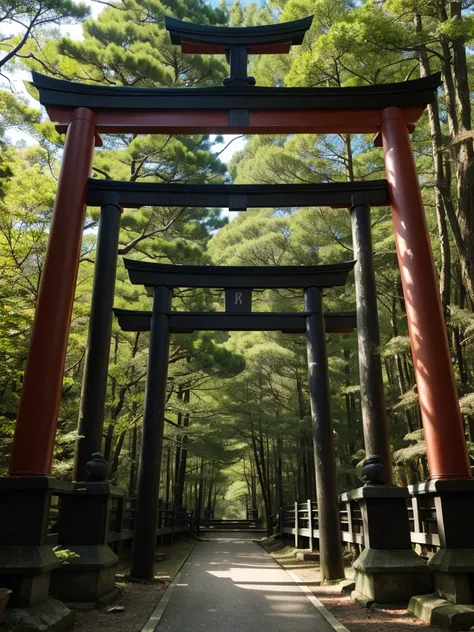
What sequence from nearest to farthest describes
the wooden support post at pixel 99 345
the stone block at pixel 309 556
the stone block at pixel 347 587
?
the wooden support post at pixel 99 345 < the stone block at pixel 347 587 < the stone block at pixel 309 556

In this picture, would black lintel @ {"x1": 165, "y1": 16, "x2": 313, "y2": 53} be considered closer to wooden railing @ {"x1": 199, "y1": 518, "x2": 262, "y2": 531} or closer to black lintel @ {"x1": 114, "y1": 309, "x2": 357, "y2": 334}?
black lintel @ {"x1": 114, "y1": 309, "x2": 357, "y2": 334}

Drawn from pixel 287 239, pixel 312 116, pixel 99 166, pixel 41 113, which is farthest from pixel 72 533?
pixel 287 239

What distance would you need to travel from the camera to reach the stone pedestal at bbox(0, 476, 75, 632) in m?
4.25

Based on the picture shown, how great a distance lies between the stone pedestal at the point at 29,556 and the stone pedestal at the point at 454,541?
3.76 m

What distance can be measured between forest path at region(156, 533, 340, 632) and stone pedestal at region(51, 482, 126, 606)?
88 cm

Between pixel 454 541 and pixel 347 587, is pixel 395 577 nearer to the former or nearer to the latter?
pixel 454 541

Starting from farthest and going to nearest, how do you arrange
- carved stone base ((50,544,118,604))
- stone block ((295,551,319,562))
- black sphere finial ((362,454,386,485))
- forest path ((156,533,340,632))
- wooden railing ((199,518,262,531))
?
wooden railing ((199,518,262,531))
stone block ((295,551,319,562))
black sphere finial ((362,454,386,485))
carved stone base ((50,544,118,604))
forest path ((156,533,340,632))

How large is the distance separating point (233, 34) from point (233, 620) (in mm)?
8365

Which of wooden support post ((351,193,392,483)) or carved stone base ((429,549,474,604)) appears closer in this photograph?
carved stone base ((429,549,474,604))

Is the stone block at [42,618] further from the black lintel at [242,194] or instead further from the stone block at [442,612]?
the black lintel at [242,194]

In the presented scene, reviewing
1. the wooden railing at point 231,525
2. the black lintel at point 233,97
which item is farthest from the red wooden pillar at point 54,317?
the wooden railing at point 231,525

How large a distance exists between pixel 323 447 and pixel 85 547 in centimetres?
450

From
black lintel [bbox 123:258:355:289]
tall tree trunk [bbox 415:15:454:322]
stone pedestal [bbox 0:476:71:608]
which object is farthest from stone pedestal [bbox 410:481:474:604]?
black lintel [bbox 123:258:355:289]

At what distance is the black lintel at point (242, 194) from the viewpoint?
772 cm
